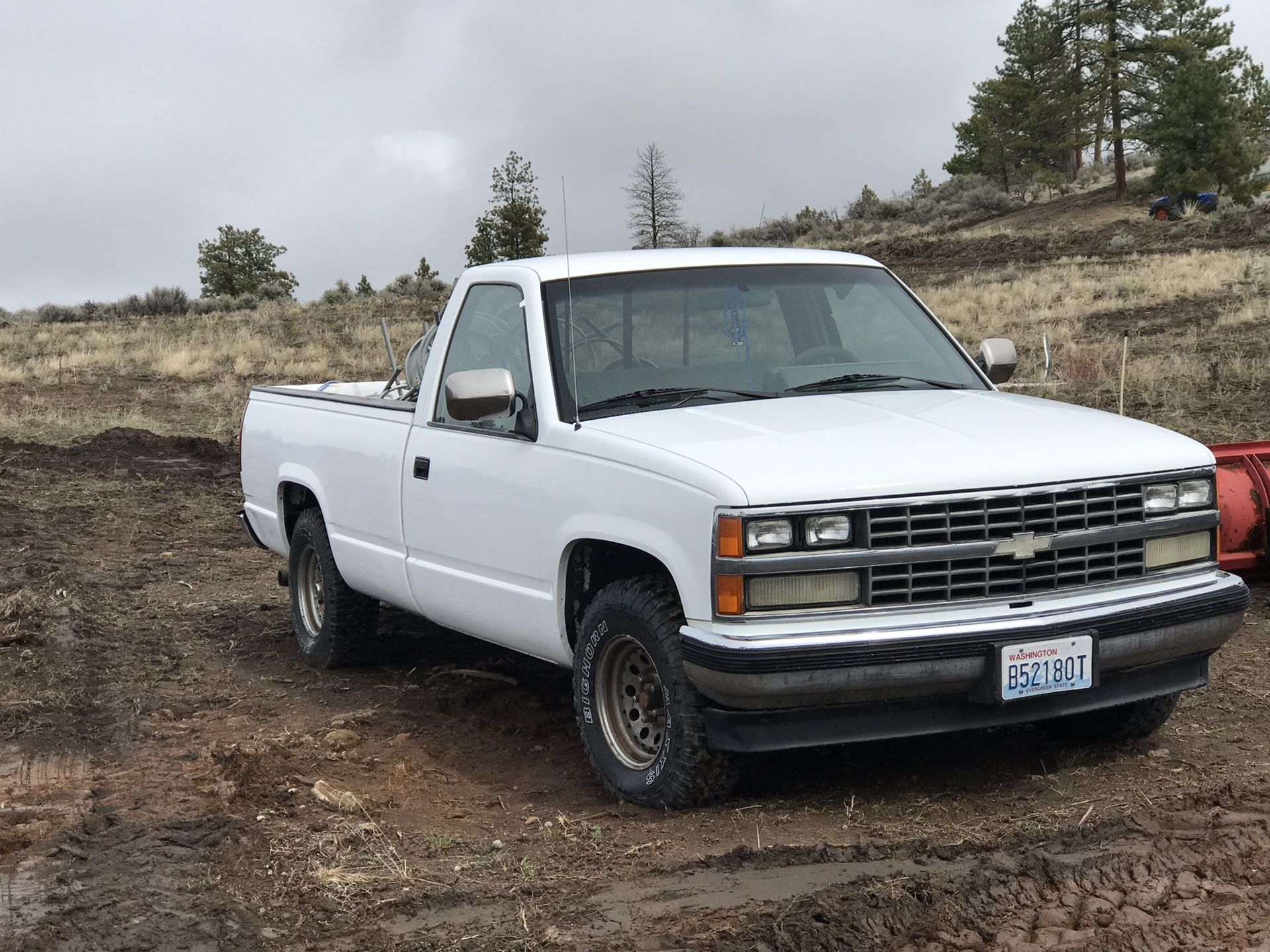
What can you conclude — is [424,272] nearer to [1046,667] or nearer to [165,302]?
[165,302]

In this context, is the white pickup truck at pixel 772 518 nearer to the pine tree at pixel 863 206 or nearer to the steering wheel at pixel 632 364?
the steering wheel at pixel 632 364

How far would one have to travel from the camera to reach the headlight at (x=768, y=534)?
14.4ft

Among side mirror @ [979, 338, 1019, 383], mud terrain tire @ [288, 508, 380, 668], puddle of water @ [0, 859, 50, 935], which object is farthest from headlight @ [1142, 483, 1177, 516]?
mud terrain tire @ [288, 508, 380, 668]

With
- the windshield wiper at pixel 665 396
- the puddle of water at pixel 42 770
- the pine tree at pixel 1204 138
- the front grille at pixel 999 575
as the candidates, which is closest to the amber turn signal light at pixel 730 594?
the front grille at pixel 999 575

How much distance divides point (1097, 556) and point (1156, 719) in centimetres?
107

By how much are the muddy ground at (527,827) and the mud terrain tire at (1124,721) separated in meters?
0.09

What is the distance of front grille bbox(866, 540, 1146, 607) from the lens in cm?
453

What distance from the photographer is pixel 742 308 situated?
234 inches

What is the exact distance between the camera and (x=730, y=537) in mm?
4395

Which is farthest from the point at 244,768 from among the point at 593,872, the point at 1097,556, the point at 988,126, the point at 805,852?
the point at 988,126

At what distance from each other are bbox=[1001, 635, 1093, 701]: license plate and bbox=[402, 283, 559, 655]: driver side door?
170 cm

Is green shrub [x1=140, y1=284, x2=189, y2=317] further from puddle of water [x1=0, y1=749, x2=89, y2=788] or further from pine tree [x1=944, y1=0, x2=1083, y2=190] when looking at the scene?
puddle of water [x1=0, y1=749, x2=89, y2=788]

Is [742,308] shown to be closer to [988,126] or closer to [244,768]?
[244,768]

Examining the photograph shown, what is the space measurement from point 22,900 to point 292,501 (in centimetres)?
390
